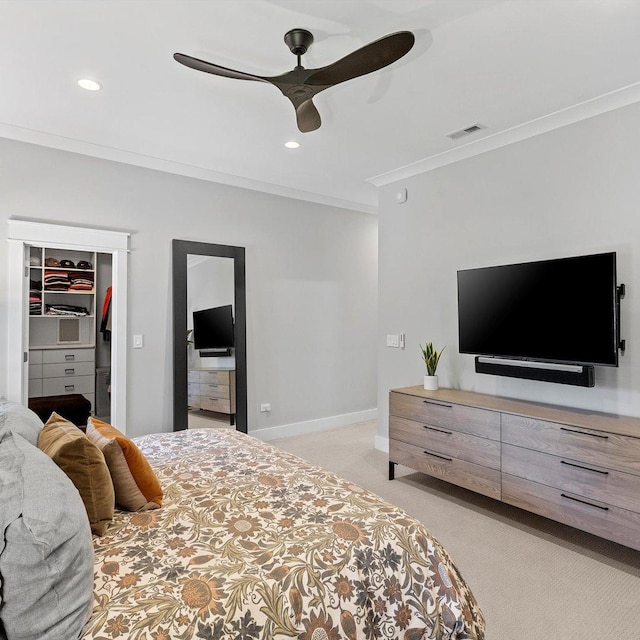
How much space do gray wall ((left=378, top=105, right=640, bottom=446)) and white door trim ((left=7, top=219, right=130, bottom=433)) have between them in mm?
2378

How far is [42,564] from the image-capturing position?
3.42ft

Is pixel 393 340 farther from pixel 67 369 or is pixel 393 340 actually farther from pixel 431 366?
pixel 67 369

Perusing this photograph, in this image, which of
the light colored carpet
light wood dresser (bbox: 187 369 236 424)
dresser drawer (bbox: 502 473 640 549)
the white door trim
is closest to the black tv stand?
dresser drawer (bbox: 502 473 640 549)

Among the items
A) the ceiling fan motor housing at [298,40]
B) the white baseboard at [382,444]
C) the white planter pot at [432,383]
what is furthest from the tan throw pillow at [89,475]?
the white baseboard at [382,444]

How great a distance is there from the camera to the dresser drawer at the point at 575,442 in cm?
229

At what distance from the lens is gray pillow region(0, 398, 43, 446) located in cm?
171

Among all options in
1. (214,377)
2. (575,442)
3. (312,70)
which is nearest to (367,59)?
(312,70)

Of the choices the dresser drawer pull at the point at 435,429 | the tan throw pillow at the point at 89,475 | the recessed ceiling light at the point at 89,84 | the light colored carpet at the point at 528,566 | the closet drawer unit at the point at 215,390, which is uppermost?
the recessed ceiling light at the point at 89,84

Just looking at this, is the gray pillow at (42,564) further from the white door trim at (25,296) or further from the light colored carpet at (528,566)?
the white door trim at (25,296)

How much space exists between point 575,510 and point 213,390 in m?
3.06

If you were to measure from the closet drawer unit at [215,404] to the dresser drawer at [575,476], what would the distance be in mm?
2576

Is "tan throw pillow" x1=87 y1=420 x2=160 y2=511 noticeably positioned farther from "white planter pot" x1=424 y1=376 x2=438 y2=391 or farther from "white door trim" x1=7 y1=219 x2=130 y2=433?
"white planter pot" x1=424 y1=376 x2=438 y2=391

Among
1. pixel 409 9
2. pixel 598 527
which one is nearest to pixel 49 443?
pixel 409 9

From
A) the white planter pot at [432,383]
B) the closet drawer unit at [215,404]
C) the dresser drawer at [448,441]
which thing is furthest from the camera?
the closet drawer unit at [215,404]
